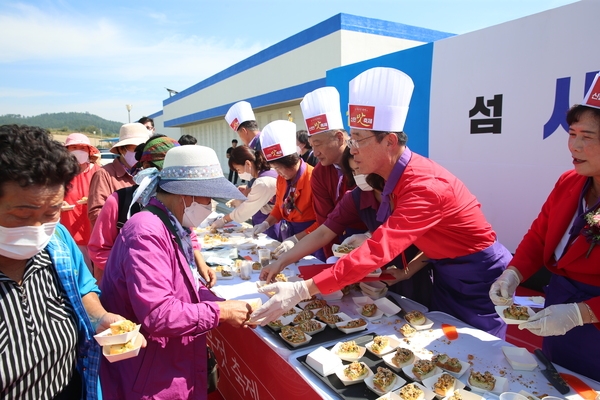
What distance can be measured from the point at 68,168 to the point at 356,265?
120 cm

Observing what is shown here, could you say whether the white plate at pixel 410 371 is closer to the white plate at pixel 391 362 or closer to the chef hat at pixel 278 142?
the white plate at pixel 391 362

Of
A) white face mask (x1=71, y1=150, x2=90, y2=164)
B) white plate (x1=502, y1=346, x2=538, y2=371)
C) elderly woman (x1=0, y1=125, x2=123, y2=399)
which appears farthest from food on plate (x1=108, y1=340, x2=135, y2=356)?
white face mask (x1=71, y1=150, x2=90, y2=164)

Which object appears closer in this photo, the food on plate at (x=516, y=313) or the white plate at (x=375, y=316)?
the food on plate at (x=516, y=313)

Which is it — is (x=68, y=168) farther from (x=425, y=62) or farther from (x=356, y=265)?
(x=425, y=62)

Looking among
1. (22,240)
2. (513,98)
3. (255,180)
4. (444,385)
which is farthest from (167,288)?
(513,98)

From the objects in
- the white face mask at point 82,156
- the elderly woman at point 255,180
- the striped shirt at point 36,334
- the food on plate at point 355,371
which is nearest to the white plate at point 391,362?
the food on plate at point 355,371

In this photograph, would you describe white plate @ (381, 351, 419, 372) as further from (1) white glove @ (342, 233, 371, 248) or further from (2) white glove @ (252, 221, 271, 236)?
(2) white glove @ (252, 221, 271, 236)

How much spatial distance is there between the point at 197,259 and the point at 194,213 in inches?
36.2

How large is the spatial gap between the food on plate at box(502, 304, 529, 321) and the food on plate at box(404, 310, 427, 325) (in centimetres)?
39


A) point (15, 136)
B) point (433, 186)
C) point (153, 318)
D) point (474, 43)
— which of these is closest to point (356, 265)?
point (433, 186)

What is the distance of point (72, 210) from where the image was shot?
12.5 ft

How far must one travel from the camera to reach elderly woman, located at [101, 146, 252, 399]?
1430 mm

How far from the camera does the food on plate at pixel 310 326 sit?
1845mm

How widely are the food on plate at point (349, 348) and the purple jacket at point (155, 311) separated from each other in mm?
571
